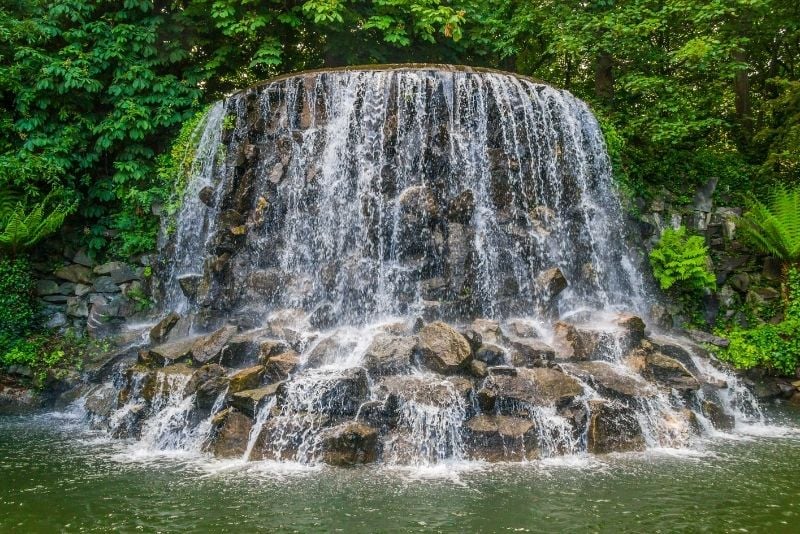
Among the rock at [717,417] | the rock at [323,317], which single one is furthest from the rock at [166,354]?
the rock at [717,417]

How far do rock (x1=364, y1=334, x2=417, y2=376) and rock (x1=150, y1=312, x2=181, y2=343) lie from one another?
12.8 feet

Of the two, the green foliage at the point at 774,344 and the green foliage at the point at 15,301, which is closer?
the green foliage at the point at 774,344

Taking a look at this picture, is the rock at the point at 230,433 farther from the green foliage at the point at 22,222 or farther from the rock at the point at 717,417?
the green foliage at the point at 22,222

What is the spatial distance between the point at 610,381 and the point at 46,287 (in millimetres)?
10515

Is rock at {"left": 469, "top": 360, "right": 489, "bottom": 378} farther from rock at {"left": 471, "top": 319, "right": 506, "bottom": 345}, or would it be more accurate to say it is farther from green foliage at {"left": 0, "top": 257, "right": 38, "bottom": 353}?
green foliage at {"left": 0, "top": 257, "right": 38, "bottom": 353}

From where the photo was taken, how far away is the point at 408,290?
10.2 meters

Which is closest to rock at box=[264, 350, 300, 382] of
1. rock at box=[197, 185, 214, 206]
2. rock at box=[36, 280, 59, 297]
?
rock at box=[197, 185, 214, 206]

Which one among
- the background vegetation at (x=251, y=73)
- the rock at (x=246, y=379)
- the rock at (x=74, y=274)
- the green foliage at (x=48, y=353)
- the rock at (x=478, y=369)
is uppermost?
the background vegetation at (x=251, y=73)

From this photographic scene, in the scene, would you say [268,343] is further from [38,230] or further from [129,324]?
[38,230]

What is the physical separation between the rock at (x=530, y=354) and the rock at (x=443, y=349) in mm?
804

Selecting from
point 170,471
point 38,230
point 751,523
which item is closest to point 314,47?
point 38,230

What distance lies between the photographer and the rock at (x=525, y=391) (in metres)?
7.59

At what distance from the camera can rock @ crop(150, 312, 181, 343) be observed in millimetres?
10297

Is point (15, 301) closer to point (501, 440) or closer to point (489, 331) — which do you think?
point (489, 331)
